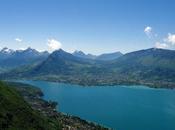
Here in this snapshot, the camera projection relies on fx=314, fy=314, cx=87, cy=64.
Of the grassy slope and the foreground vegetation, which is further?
the foreground vegetation

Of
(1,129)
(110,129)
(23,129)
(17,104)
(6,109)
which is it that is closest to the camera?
(1,129)

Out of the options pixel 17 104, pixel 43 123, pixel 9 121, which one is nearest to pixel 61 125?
pixel 43 123

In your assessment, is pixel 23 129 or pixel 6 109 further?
pixel 6 109

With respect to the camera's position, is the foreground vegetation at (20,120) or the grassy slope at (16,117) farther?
the foreground vegetation at (20,120)

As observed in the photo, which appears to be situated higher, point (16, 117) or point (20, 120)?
point (16, 117)

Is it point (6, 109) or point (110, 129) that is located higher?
point (6, 109)

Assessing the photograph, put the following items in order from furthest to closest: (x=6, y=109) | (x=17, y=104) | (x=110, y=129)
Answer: (x=110, y=129) → (x=17, y=104) → (x=6, y=109)

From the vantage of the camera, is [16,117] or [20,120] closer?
[20,120]

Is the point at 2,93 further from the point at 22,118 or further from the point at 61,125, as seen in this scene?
the point at 61,125
